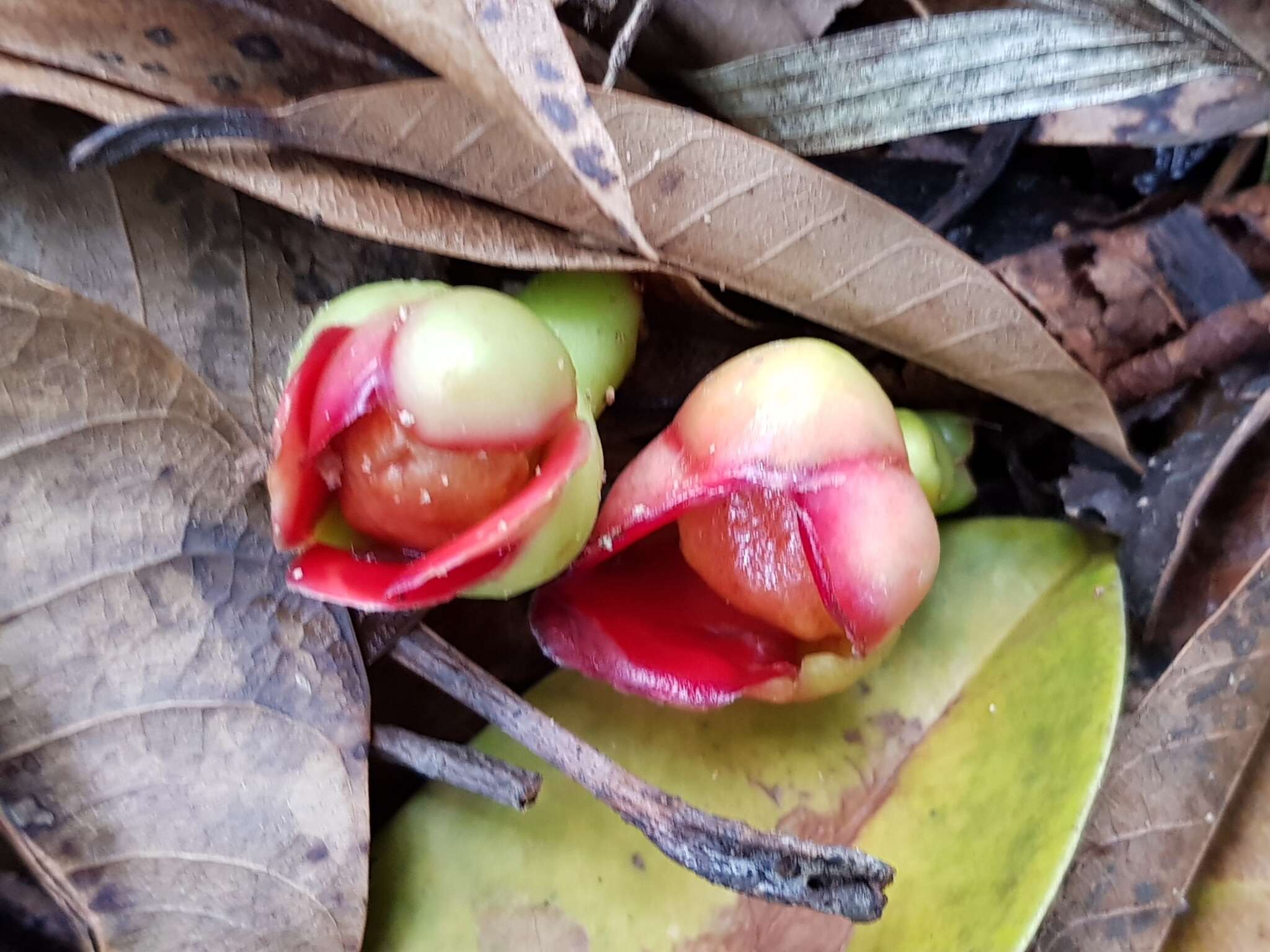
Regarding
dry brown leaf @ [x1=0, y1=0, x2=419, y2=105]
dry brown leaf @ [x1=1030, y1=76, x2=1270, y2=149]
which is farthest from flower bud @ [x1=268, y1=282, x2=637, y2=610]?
dry brown leaf @ [x1=1030, y1=76, x2=1270, y2=149]

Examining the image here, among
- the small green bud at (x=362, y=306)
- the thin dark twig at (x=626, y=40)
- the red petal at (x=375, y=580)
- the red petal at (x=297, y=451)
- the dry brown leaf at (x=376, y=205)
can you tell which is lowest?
the red petal at (x=375, y=580)

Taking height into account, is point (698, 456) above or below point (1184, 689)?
above

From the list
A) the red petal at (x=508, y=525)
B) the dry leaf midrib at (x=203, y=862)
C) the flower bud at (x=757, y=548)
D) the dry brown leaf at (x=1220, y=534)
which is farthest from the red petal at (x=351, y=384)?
the dry brown leaf at (x=1220, y=534)

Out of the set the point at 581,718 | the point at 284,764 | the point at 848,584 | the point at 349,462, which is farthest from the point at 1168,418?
the point at 284,764

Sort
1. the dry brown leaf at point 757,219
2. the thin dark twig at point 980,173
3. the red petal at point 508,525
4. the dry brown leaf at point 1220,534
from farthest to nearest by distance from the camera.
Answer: the thin dark twig at point 980,173 < the dry brown leaf at point 1220,534 < the dry brown leaf at point 757,219 < the red petal at point 508,525

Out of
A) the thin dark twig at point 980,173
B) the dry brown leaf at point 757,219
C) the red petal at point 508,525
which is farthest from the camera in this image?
the thin dark twig at point 980,173

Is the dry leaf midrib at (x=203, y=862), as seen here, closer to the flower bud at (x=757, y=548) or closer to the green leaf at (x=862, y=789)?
the green leaf at (x=862, y=789)

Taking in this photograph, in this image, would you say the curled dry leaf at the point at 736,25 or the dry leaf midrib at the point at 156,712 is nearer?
the dry leaf midrib at the point at 156,712

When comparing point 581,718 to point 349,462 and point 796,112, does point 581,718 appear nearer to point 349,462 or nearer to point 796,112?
point 349,462
